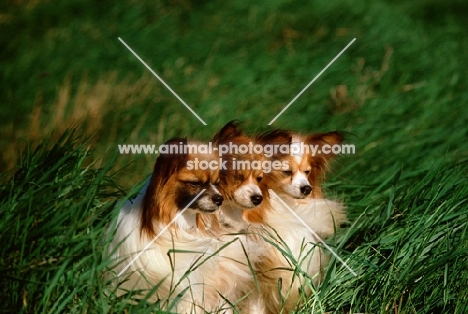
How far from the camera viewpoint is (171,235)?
3.56 meters

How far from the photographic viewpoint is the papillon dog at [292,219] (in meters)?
3.86

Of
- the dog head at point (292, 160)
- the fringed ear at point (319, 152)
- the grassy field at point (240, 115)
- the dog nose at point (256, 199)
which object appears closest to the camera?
the grassy field at point (240, 115)

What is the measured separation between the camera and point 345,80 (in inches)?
275

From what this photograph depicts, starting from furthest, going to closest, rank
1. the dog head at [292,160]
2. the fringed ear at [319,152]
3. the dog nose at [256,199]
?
the fringed ear at [319,152] < the dog head at [292,160] < the dog nose at [256,199]

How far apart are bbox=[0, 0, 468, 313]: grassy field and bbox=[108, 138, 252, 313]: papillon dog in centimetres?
16

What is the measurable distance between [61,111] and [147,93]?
0.78m

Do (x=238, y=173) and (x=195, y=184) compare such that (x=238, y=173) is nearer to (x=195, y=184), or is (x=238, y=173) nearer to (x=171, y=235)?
(x=195, y=184)

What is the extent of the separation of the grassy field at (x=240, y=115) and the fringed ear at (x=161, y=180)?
0.77 feet

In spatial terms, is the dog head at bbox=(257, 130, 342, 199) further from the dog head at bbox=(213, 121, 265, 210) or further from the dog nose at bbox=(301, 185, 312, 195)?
the dog head at bbox=(213, 121, 265, 210)

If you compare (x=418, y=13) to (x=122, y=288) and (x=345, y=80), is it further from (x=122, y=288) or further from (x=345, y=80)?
(x=122, y=288)

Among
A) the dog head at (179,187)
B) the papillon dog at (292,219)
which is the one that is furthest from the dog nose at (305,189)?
the dog head at (179,187)

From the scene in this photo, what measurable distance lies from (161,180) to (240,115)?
2779 millimetres

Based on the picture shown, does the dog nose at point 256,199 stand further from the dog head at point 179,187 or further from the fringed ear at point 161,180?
the fringed ear at point 161,180

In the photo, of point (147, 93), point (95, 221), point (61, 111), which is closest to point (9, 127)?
point (61, 111)
